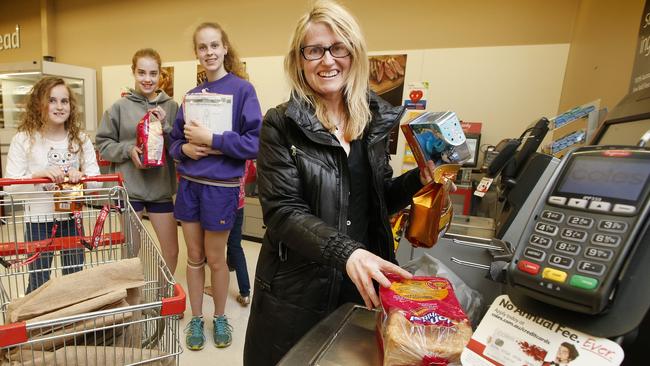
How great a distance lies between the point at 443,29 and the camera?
3244 millimetres

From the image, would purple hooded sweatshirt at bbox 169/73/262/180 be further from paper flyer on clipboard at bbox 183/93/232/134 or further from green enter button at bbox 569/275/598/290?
green enter button at bbox 569/275/598/290

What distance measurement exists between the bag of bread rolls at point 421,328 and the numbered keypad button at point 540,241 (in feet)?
0.59

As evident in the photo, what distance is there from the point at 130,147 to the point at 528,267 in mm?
2054

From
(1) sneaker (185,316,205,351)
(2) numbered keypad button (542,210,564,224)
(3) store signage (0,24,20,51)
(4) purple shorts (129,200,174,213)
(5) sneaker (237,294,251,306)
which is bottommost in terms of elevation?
(5) sneaker (237,294,251,306)

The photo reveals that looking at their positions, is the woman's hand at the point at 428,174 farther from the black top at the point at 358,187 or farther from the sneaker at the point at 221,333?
the sneaker at the point at 221,333

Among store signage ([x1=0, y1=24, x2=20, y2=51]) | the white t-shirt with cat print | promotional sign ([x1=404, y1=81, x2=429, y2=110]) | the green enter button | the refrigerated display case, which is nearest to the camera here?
the green enter button

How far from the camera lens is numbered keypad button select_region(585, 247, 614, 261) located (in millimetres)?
336

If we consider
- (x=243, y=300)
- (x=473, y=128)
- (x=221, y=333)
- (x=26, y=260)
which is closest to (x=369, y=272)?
(x=26, y=260)

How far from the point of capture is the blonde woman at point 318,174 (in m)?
0.90

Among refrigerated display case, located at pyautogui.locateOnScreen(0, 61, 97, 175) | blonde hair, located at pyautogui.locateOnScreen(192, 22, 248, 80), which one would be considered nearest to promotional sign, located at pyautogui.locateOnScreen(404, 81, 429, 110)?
blonde hair, located at pyautogui.locateOnScreen(192, 22, 248, 80)

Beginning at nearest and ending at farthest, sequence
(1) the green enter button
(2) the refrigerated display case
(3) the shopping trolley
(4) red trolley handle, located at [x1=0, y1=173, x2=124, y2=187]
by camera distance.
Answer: (1) the green enter button
(3) the shopping trolley
(4) red trolley handle, located at [x1=0, y1=173, x2=124, y2=187]
(2) the refrigerated display case

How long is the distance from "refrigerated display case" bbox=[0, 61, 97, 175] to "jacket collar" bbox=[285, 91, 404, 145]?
485cm

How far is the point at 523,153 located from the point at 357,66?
19.9 inches

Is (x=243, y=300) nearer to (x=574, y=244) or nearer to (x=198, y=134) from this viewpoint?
(x=198, y=134)
